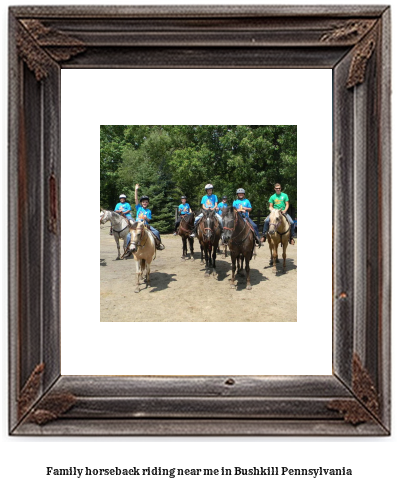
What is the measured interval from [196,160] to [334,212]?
1454 mm

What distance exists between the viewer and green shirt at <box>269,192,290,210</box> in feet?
7.78

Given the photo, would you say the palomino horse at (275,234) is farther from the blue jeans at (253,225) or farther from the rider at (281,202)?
the blue jeans at (253,225)

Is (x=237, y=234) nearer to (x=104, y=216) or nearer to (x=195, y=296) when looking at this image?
(x=195, y=296)

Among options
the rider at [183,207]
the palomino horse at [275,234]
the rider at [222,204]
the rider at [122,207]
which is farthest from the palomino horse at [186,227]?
the rider at [122,207]

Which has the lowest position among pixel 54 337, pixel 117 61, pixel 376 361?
pixel 376 361

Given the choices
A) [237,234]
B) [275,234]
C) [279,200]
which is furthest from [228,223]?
→ [279,200]

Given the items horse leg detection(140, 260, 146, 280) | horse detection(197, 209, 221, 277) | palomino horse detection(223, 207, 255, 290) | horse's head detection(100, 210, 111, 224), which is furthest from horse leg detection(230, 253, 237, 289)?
horse's head detection(100, 210, 111, 224)

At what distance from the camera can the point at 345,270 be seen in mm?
2051

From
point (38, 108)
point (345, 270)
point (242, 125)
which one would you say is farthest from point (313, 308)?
point (38, 108)

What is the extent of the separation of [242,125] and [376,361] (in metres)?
2.15

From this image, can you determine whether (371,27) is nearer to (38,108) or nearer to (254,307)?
(254,307)

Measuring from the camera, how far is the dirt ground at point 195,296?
2.29 metres

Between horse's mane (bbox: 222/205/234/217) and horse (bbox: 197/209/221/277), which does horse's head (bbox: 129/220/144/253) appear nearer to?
horse (bbox: 197/209/221/277)

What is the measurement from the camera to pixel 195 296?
2.46 meters
